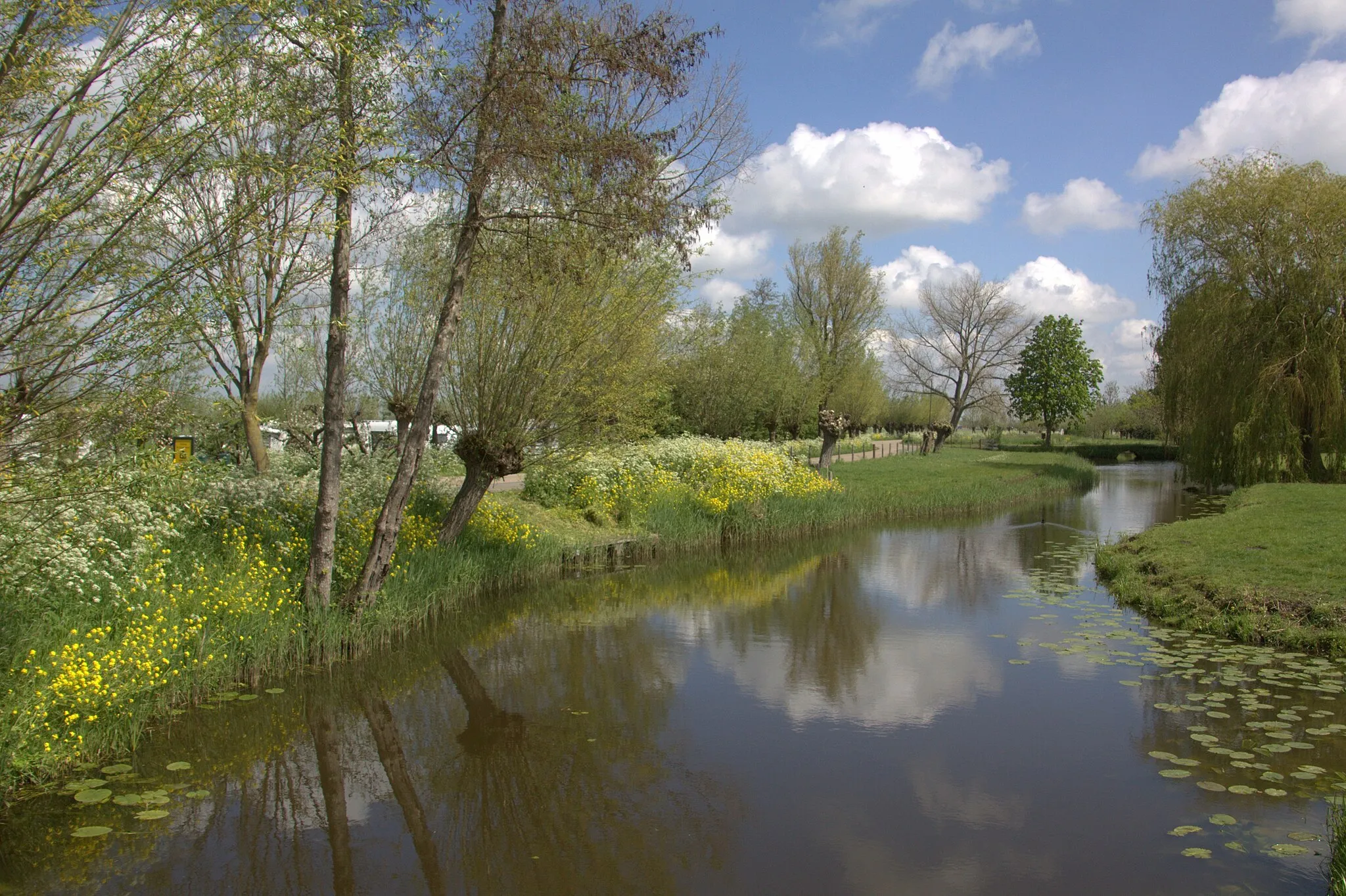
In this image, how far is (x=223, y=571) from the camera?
29.1ft

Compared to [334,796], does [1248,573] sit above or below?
above

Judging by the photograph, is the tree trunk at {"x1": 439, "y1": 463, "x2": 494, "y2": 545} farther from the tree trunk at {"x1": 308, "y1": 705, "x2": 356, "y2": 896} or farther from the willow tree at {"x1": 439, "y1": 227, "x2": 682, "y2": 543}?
the tree trunk at {"x1": 308, "y1": 705, "x2": 356, "y2": 896}

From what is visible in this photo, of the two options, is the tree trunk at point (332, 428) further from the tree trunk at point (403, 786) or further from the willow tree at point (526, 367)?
the willow tree at point (526, 367)

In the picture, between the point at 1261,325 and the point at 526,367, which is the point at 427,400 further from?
the point at 1261,325

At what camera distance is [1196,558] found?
12883 millimetres

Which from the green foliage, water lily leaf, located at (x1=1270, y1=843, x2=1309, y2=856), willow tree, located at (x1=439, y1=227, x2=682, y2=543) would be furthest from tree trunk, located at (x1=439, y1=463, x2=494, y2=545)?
the green foliage

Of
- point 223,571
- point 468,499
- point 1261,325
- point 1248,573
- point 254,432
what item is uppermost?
point 1261,325

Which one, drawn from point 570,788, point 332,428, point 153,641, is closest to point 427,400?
point 332,428

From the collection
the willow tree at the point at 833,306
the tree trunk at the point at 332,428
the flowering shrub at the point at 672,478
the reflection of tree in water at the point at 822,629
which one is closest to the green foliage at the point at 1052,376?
the willow tree at the point at 833,306

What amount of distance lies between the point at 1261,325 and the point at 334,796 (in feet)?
83.0

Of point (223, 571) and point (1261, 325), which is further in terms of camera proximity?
point (1261, 325)

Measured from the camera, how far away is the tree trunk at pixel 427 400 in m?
9.84

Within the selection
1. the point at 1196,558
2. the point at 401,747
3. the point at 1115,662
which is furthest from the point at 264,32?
the point at 1196,558

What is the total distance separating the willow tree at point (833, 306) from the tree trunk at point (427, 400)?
26.3 metres
